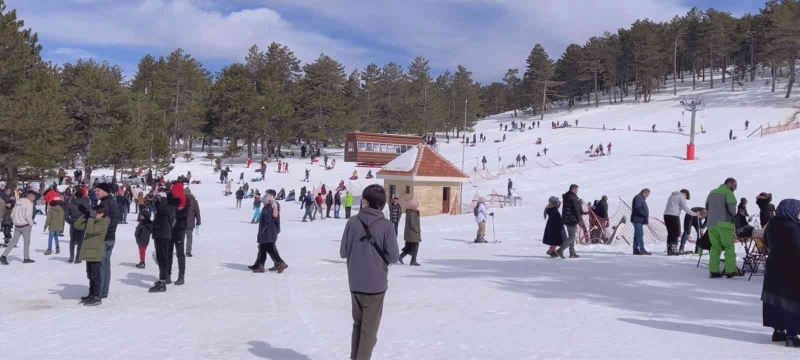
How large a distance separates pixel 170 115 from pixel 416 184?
1559 inches

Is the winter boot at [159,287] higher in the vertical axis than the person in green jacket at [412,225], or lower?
lower

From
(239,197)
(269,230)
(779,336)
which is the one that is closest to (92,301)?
(269,230)

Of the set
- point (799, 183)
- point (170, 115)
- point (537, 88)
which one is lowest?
point (799, 183)

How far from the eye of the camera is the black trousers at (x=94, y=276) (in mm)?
8547

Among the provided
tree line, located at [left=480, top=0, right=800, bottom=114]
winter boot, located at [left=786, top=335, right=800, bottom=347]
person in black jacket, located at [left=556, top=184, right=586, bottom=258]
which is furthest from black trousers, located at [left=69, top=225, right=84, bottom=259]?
tree line, located at [left=480, top=0, right=800, bottom=114]

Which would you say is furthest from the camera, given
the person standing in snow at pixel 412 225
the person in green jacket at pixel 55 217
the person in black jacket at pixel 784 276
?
the person in green jacket at pixel 55 217

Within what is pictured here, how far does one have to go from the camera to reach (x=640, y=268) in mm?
11977

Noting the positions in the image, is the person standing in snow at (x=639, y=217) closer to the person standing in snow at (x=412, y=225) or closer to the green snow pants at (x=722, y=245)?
the green snow pants at (x=722, y=245)

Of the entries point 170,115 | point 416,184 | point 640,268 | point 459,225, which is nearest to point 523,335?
point 640,268

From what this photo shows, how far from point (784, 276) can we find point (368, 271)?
12.8 ft

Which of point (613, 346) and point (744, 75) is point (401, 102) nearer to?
point (744, 75)

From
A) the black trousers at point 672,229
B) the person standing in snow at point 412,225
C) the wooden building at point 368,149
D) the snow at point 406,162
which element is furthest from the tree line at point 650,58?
the person standing in snow at point 412,225

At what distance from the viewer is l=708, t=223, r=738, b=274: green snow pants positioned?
9.82 meters

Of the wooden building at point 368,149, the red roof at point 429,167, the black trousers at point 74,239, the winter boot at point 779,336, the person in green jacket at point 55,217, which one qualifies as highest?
the wooden building at point 368,149
